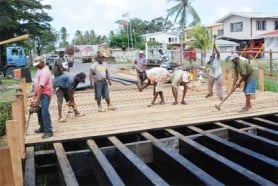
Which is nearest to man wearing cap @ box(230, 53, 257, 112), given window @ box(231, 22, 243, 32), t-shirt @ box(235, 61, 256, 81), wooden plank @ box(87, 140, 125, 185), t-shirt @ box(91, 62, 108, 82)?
t-shirt @ box(235, 61, 256, 81)

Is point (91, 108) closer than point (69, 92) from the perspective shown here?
No

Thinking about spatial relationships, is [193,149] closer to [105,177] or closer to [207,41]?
[105,177]

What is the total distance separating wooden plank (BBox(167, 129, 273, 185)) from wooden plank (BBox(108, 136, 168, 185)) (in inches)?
40.2

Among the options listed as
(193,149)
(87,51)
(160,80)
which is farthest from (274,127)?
(87,51)

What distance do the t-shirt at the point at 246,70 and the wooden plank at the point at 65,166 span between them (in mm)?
4307

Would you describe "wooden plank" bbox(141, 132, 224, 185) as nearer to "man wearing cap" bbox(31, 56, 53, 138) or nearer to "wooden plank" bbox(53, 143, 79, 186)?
"wooden plank" bbox(53, 143, 79, 186)

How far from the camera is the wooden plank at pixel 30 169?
5.17m

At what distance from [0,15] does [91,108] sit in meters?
25.9

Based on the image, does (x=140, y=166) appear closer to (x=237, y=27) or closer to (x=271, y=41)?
(x=271, y=41)

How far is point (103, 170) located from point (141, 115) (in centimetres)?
341

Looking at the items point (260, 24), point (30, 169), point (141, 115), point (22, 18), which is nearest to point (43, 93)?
point (30, 169)

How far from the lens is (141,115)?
8.81m

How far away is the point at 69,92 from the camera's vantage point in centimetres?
840

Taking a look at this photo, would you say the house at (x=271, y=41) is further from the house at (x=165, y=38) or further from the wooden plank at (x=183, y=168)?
the wooden plank at (x=183, y=168)
